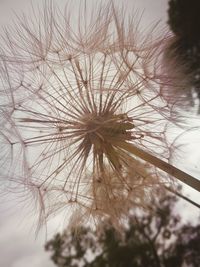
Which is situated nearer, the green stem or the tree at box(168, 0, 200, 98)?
the green stem

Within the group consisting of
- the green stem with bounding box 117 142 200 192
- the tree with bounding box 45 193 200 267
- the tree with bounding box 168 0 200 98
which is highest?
the tree with bounding box 168 0 200 98

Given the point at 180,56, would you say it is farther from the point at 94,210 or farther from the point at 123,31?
the point at 94,210

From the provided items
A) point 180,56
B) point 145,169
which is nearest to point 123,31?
point 180,56

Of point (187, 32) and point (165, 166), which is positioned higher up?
point (187, 32)

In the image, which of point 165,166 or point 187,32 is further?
point 187,32

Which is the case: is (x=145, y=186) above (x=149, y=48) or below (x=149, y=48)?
below
